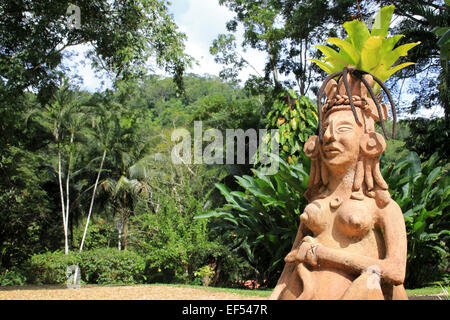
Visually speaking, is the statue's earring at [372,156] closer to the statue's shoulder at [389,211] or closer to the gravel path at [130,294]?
the statue's shoulder at [389,211]

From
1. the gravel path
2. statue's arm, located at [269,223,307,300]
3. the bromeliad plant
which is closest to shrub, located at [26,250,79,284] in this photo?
the gravel path

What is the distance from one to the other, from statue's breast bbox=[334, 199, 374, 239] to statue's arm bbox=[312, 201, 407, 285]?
0.11 m

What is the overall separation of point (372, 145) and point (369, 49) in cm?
87

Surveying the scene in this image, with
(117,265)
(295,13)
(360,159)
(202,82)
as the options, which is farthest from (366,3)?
(202,82)

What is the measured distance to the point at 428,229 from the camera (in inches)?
348

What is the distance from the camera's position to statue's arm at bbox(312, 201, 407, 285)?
306cm

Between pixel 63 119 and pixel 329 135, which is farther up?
A: pixel 63 119

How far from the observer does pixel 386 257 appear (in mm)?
3127

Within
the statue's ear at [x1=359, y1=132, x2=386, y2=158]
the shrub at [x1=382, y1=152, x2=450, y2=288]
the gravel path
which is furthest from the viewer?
the shrub at [x1=382, y1=152, x2=450, y2=288]

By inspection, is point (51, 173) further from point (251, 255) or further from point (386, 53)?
point (386, 53)

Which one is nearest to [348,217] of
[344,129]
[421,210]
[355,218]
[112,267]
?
[355,218]

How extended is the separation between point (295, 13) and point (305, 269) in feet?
50.8

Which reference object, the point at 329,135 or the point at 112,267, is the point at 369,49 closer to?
the point at 329,135

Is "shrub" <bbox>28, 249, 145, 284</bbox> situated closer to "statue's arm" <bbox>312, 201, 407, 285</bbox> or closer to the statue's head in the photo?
the statue's head
